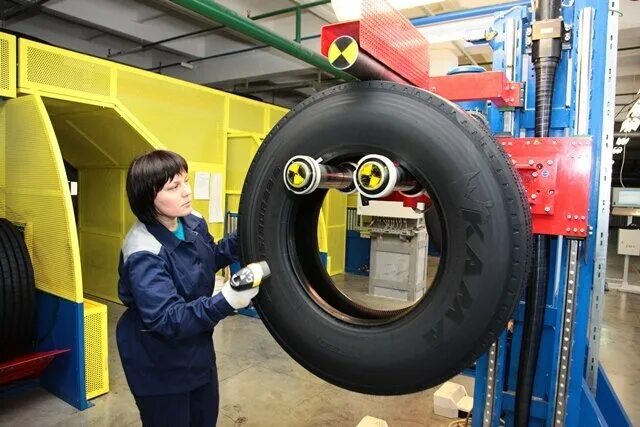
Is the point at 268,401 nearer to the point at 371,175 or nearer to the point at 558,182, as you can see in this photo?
the point at 558,182

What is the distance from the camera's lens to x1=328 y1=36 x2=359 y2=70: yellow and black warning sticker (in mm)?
852

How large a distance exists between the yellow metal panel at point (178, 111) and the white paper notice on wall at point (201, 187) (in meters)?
0.19

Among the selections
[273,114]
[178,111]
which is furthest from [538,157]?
[273,114]

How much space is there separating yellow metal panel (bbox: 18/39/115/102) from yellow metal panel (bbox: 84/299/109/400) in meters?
1.72

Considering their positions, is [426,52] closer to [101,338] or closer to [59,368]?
[101,338]

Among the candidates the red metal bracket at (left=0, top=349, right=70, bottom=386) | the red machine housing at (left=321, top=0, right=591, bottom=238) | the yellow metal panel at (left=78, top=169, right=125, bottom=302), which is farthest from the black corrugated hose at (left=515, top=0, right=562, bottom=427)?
the yellow metal panel at (left=78, top=169, right=125, bottom=302)

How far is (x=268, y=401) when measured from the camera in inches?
125

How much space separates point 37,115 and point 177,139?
5.38ft

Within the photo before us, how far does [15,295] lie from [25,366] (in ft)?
1.58

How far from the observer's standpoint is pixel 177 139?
4.62m

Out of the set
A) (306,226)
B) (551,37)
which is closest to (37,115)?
(306,226)

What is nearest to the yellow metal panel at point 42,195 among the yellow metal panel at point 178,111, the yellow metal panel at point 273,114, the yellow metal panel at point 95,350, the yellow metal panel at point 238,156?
the yellow metal panel at point 95,350

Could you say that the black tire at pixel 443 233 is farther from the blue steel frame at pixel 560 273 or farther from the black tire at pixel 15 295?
the black tire at pixel 15 295

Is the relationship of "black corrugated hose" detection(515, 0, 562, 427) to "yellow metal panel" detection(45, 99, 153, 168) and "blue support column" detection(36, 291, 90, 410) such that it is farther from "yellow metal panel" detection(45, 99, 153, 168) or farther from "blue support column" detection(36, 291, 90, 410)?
"yellow metal panel" detection(45, 99, 153, 168)
